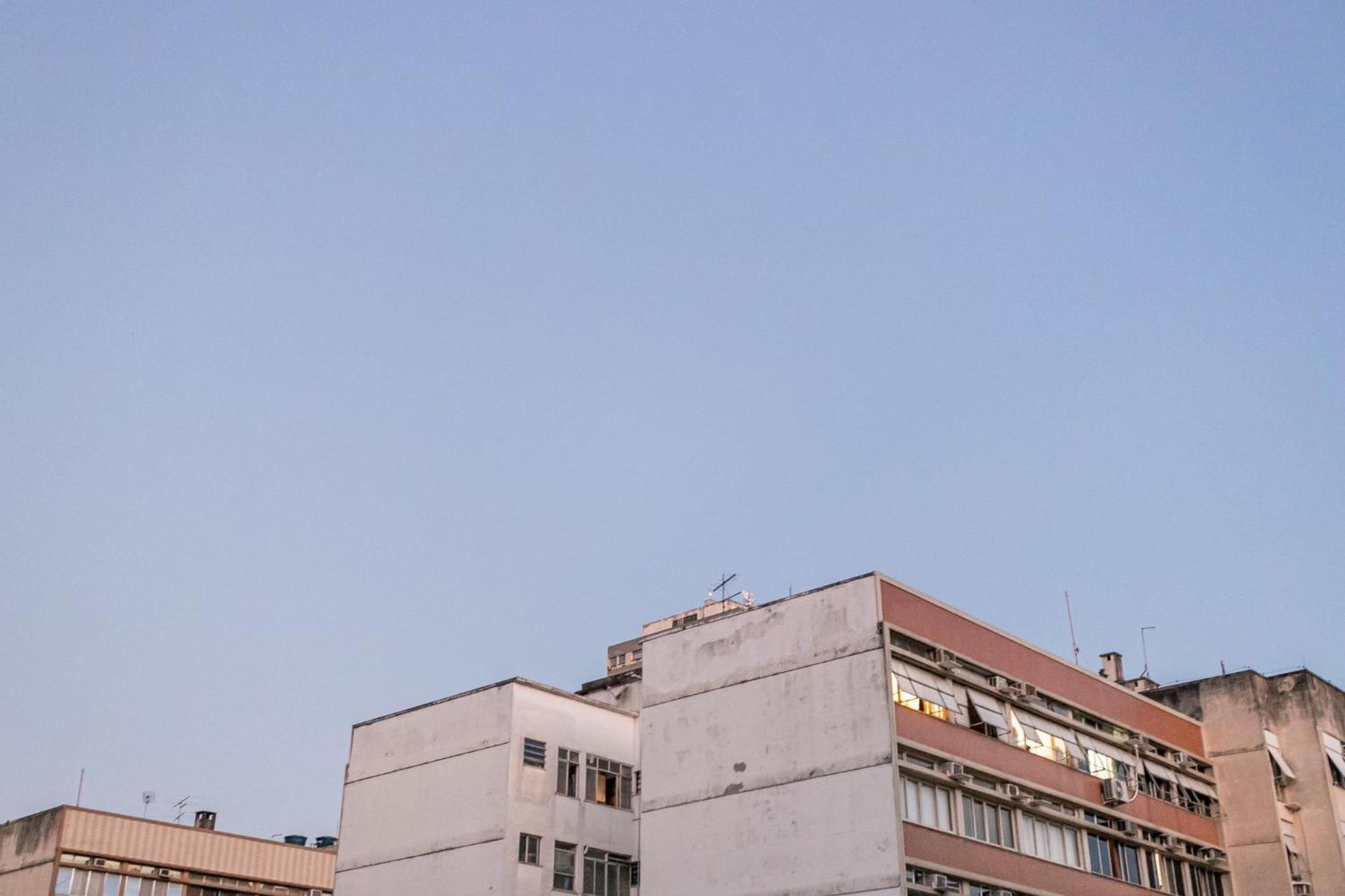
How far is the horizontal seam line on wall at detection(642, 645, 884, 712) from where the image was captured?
4538 cm

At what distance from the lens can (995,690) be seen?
48688mm

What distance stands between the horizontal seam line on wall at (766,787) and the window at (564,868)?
5157 mm

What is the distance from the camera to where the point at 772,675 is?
156 feet

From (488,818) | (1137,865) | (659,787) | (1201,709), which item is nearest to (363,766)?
(488,818)

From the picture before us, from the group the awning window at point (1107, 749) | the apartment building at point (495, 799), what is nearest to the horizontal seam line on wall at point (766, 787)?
the apartment building at point (495, 799)

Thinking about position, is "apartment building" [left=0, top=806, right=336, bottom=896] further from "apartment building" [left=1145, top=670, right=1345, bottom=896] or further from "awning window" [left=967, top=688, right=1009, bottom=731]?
"apartment building" [left=1145, top=670, right=1345, bottom=896]

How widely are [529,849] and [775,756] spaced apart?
33.4 ft

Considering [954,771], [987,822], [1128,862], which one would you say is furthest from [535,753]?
[1128,862]

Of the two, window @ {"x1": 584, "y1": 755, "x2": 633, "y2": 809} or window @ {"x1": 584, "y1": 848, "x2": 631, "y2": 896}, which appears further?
window @ {"x1": 584, "y1": 755, "x2": 633, "y2": 809}

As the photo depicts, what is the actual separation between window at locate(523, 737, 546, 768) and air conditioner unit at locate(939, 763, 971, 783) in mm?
14365

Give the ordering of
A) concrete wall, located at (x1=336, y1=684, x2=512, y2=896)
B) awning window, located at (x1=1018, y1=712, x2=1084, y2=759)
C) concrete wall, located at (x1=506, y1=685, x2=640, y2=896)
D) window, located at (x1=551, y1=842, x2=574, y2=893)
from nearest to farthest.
→ awning window, located at (x1=1018, y1=712, x2=1084, y2=759)
concrete wall, located at (x1=506, y1=685, x2=640, y2=896)
concrete wall, located at (x1=336, y1=684, x2=512, y2=896)
window, located at (x1=551, y1=842, x2=574, y2=893)

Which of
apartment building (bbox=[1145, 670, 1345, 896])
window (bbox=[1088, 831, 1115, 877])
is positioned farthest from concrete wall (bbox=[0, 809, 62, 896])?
apartment building (bbox=[1145, 670, 1345, 896])

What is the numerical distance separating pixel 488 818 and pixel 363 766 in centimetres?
751

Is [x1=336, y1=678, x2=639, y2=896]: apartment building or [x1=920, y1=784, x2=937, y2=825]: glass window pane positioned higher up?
[x1=336, y1=678, x2=639, y2=896]: apartment building
